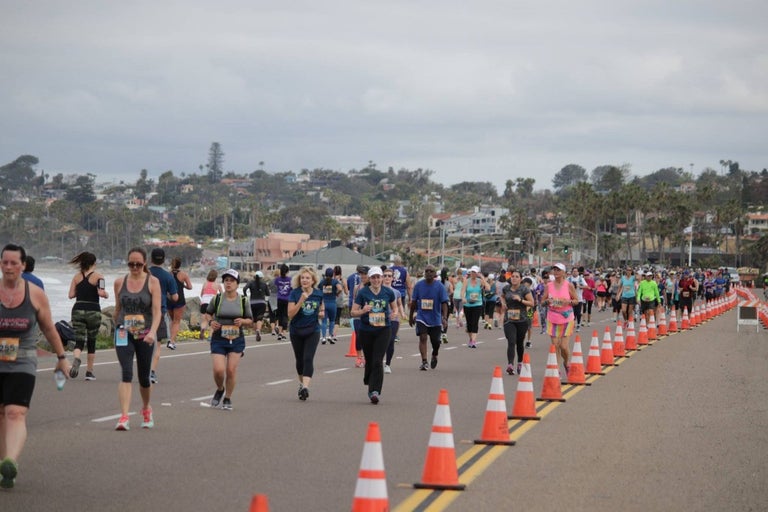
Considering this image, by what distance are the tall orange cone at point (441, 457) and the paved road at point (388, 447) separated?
164 mm

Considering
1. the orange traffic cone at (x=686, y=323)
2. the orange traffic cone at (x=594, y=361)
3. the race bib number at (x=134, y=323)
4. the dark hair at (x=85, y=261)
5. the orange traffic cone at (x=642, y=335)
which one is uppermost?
the dark hair at (x=85, y=261)

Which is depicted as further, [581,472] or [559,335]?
[559,335]

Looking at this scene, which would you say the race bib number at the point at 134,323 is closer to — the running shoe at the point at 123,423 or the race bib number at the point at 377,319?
the running shoe at the point at 123,423

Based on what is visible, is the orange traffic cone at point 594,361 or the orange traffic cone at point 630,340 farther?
the orange traffic cone at point 630,340

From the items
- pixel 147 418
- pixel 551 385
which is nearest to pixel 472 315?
pixel 551 385

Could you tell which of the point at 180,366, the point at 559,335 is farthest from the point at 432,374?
the point at 180,366

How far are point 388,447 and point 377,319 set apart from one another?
4.68m

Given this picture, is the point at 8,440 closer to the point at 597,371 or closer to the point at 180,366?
the point at 180,366

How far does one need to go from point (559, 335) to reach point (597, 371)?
1961mm

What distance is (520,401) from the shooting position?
14.5 metres

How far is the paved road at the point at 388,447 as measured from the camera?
948cm

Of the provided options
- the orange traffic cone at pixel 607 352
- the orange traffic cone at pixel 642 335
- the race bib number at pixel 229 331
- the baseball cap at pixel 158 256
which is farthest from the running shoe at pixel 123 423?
the orange traffic cone at pixel 642 335

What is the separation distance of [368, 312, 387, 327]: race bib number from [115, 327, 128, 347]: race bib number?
4.75m

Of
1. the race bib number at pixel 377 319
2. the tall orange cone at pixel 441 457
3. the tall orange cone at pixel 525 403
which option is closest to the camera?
the tall orange cone at pixel 441 457
